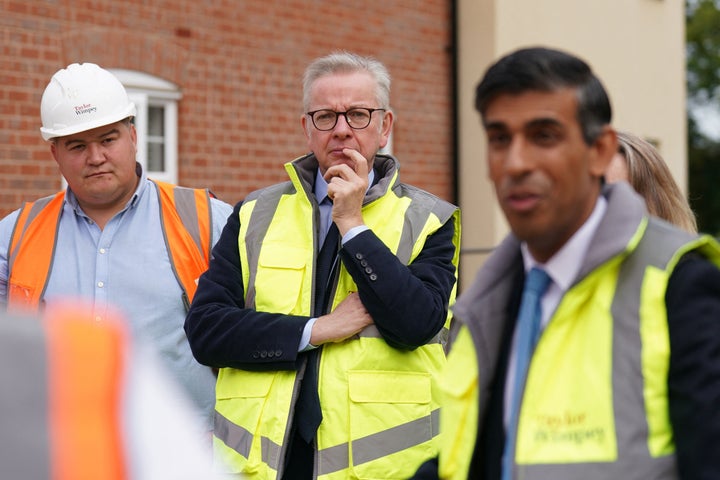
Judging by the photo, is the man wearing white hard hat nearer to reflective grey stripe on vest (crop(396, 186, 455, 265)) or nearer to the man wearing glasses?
the man wearing glasses

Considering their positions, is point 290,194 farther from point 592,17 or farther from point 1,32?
point 592,17

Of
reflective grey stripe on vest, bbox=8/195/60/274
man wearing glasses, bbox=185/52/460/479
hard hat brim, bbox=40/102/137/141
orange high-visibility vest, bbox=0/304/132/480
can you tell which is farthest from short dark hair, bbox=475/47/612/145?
reflective grey stripe on vest, bbox=8/195/60/274

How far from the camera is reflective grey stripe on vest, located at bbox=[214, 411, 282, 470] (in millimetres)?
3014

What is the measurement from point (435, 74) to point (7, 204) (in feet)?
16.1

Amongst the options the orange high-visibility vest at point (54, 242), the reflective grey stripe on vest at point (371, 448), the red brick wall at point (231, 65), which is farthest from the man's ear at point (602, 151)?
the red brick wall at point (231, 65)

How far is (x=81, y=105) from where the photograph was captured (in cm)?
380

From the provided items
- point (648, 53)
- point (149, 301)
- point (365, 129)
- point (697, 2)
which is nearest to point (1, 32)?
point (149, 301)

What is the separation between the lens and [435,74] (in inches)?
403

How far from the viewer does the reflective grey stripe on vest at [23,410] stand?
108 cm

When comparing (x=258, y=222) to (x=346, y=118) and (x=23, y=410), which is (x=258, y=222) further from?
(x=23, y=410)

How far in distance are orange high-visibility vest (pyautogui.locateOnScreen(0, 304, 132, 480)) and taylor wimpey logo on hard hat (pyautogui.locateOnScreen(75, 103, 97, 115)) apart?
2795mm

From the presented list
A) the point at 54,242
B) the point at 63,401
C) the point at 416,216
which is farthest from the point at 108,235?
the point at 63,401

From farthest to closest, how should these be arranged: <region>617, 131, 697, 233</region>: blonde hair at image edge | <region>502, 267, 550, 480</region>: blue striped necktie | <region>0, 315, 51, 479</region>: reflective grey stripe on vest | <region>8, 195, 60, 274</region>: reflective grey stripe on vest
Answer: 1. <region>8, 195, 60, 274</region>: reflective grey stripe on vest
2. <region>617, 131, 697, 233</region>: blonde hair at image edge
3. <region>502, 267, 550, 480</region>: blue striped necktie
4. <region>0, 315, 51, 479</region>: reflective grey stripe on vest

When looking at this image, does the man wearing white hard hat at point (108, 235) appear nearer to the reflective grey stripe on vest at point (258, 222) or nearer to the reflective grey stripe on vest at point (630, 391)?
the reflective grey stripe on vest at point (258, 222)
